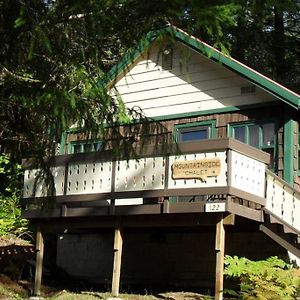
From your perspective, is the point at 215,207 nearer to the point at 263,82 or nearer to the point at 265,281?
the point at 265,281

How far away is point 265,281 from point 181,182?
2624mm

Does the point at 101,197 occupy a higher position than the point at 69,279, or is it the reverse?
the point at 101,197

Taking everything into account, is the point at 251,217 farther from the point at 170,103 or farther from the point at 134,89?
the point at 134,89

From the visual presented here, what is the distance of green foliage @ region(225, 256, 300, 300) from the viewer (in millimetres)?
9008

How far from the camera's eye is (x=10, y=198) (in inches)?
787

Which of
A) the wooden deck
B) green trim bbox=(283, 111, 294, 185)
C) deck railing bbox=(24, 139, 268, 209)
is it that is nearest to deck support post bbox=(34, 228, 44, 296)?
the wooden deck

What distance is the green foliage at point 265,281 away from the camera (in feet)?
29.6

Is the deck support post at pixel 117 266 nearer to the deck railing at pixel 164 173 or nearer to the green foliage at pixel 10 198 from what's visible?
the deck railing at pixel 164 173

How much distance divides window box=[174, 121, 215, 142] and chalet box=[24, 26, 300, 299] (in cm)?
2

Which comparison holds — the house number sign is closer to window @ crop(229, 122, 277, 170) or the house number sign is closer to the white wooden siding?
window @ crop(229, 122, 277, 170)

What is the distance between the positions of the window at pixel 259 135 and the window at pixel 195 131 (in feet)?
1.91

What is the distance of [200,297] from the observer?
1148 cm

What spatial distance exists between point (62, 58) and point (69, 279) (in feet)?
29.9

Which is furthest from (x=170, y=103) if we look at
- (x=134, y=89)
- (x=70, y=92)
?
(x=70, y=92)
